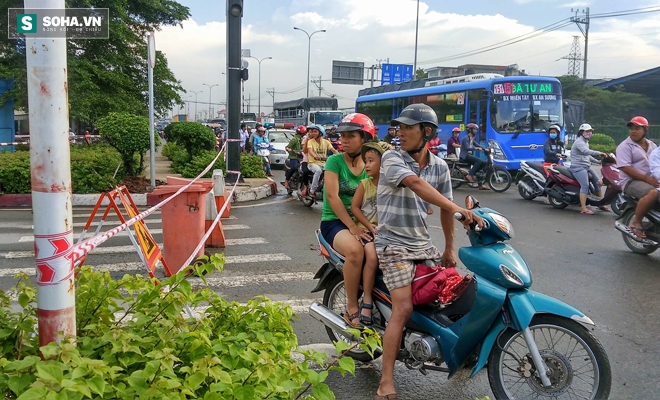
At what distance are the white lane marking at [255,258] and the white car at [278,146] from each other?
49.8 feet

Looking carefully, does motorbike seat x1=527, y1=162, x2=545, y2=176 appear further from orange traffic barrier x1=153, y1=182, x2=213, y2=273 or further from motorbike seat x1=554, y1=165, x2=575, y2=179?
orange traffic barrier x1=153, y1=182, x2=213, y2=273

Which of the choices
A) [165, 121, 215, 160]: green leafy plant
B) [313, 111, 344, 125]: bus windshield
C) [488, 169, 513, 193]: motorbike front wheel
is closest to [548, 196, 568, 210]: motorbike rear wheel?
[488, 169, 513, 193]: motorbike front wheel

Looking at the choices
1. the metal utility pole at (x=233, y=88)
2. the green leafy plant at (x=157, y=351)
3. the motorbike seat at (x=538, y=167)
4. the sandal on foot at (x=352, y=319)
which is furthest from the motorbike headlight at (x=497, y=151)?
the green leafy plant at (x=157, y=351)

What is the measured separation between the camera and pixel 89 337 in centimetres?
240

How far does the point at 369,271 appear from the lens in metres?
3.68

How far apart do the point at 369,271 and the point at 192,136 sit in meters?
11.8

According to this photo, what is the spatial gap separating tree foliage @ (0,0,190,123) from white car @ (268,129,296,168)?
21.5 ft

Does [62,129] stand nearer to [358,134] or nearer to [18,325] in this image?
[18,325]

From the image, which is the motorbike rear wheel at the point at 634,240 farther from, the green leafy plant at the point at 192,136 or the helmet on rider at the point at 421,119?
the green leafy plant at the point at 192,136

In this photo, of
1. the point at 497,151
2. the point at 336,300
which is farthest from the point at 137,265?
the point at 497,151

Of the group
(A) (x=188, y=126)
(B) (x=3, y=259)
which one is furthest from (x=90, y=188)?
(B) (x=3, y=259)

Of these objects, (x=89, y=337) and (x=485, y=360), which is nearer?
(x=89, y=337)

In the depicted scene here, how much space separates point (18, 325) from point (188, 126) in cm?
1269

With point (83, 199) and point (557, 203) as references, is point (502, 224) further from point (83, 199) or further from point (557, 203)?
point (83, 199)
